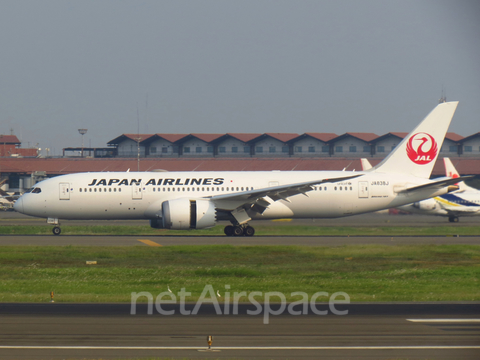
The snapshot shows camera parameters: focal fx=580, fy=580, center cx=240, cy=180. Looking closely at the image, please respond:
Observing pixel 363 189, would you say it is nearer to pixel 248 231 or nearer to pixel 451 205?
pixel 248 231

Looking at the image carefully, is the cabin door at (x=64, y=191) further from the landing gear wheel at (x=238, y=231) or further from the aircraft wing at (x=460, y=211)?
the aircraft wing at (x=460, y=211)

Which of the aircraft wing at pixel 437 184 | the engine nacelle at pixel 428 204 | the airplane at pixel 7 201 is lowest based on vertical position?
the engine nacelle at pixel 428 204

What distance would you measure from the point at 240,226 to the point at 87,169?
1789 inches

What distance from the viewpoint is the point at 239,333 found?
11.4 m

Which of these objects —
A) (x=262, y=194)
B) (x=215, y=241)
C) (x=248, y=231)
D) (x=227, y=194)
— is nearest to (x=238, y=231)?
(x=248, y=231)

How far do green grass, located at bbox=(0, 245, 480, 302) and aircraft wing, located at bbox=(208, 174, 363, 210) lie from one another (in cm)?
598

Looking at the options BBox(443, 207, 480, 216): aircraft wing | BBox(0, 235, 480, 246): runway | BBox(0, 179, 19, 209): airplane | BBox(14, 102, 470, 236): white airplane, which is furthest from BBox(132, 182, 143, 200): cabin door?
BBox(0, 179, 19, 209): airplane

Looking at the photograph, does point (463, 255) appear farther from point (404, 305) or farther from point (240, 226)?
point (240, 226)

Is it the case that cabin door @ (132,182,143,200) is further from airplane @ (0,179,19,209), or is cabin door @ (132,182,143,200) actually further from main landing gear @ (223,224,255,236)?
airplane @ (0,179,19,209)

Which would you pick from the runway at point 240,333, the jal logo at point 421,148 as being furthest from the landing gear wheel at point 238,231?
the runway at point 240,333

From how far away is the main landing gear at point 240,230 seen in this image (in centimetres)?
3412

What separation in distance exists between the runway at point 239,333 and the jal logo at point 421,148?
75.6 ft

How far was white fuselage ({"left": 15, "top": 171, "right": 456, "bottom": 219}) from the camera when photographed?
34156 mm

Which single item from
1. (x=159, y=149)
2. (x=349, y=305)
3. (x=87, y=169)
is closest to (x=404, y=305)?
(x=349, y=305)
